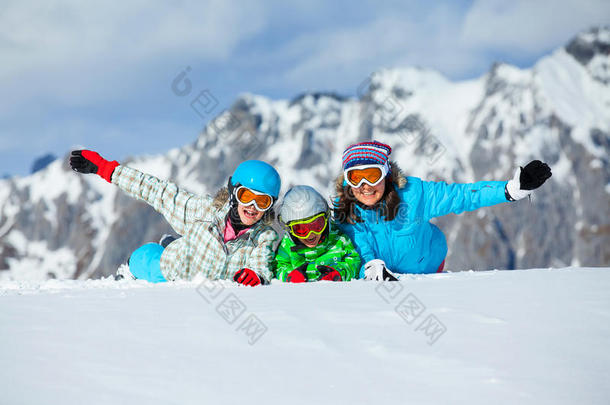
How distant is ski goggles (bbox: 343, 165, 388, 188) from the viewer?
5.19 m

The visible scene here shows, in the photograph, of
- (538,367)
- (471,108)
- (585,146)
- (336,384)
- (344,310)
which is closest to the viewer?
(336,384)

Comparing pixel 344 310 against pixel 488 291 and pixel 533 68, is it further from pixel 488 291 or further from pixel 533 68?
pixel 533 68

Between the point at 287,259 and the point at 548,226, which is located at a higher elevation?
the point at 548,226

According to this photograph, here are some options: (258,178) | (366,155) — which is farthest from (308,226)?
(366,155)

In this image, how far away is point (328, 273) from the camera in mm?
4684

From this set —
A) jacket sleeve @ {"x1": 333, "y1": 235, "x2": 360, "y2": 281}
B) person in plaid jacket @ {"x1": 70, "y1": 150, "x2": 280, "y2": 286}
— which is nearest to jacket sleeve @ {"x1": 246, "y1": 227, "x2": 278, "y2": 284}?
person in plaid jacket @ {"x1": 70, "y1": 150, "x2": 280, "y2": 286}

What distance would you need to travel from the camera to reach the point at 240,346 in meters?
2.24

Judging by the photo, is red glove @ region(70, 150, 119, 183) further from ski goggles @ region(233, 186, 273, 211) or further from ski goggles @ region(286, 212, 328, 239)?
ski goggles @ region(286, 212, 328, 239)

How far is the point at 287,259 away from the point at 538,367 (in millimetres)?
3153

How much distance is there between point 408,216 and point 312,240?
4.10ft

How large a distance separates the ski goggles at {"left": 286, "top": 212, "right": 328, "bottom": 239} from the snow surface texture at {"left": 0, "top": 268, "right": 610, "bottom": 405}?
1.41 m

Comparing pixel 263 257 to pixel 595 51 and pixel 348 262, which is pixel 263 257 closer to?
pixel 348 262

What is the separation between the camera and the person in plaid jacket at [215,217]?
189 inches

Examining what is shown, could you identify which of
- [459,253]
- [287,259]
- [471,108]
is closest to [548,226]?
[459,253]
